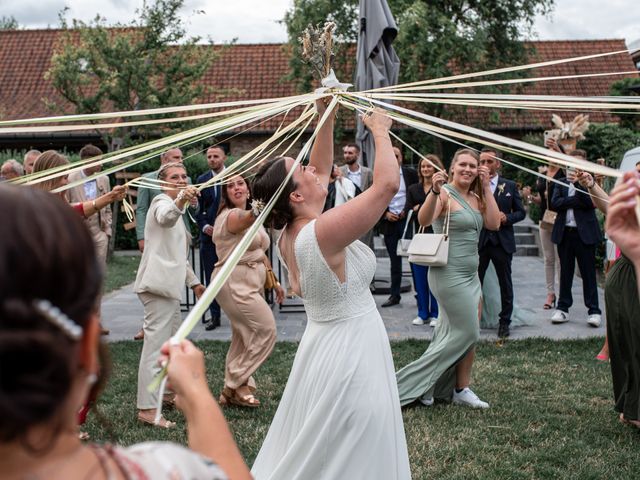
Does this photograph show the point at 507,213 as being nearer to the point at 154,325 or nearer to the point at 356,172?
the point at 356,172

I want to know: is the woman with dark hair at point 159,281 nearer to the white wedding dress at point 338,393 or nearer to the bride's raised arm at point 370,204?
the white wedding dress at point 338,393

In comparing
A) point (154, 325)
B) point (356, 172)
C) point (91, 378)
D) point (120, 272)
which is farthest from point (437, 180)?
point (120, 272)

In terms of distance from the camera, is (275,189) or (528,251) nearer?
(275,189)

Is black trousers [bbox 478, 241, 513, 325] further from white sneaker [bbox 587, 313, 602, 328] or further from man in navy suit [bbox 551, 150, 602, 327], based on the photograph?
white sneaker [bbox 587, 313, 602, 328]

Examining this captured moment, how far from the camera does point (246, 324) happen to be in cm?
630

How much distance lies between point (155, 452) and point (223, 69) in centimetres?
2615

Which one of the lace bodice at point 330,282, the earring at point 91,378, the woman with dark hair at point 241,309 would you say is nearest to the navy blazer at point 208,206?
the woman with dark hair at point 241,309

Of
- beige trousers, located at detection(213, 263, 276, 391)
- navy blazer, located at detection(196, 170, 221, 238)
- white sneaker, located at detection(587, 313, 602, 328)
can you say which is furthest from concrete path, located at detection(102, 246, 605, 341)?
beige trousers, located at detection(213, 263, 276, 391)

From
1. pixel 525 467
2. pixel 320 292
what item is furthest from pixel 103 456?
pixel 525 467

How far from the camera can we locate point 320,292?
3.55m

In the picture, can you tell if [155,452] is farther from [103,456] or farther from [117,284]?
[117,284]

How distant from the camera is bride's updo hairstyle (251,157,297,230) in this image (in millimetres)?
3680

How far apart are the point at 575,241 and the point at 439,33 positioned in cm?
1496

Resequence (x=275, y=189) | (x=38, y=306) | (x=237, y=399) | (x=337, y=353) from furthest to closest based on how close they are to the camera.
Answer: (x=237, y=399), (x=275, y=189), (x=337, y=353), (x=38, y=306)
